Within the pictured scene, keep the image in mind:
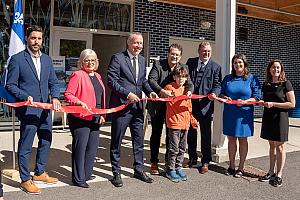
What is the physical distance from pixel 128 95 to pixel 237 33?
27.2 ft

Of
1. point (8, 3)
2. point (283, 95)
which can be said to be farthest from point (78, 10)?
point (283, 95)

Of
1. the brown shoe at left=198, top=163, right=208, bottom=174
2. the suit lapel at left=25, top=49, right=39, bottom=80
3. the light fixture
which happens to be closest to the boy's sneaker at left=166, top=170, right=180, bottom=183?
the brown shoe at left=198, top=163, right=208, bottom=174

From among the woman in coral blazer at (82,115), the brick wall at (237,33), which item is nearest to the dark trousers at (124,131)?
the woman in coral blazer at (82,115)

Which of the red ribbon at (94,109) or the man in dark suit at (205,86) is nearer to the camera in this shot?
the red ribbon at (94,109)

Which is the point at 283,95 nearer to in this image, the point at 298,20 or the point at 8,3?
the point at 8,3

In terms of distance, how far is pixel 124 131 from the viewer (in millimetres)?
5316

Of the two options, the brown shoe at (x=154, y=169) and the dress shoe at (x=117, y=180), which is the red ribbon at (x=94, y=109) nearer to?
the dress shoe at (x=117, y=180)

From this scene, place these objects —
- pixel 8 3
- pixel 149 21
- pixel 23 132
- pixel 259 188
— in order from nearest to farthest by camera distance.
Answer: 1. pixel 23 132
2. pixel 259 188
3. pixel 8 3
4. pixel 149 21

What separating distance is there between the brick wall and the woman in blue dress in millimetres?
5114

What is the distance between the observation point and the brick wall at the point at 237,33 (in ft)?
34.8

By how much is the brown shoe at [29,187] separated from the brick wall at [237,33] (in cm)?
639

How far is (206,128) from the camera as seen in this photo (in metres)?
5.98

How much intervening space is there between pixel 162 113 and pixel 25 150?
2.01 metres

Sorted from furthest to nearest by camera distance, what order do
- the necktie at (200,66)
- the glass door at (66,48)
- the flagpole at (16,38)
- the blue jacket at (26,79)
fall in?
the glass door at (66,48) < the necktie at (200,66) < the flagpole at (16,38) < the blue jacket at (26,79)
